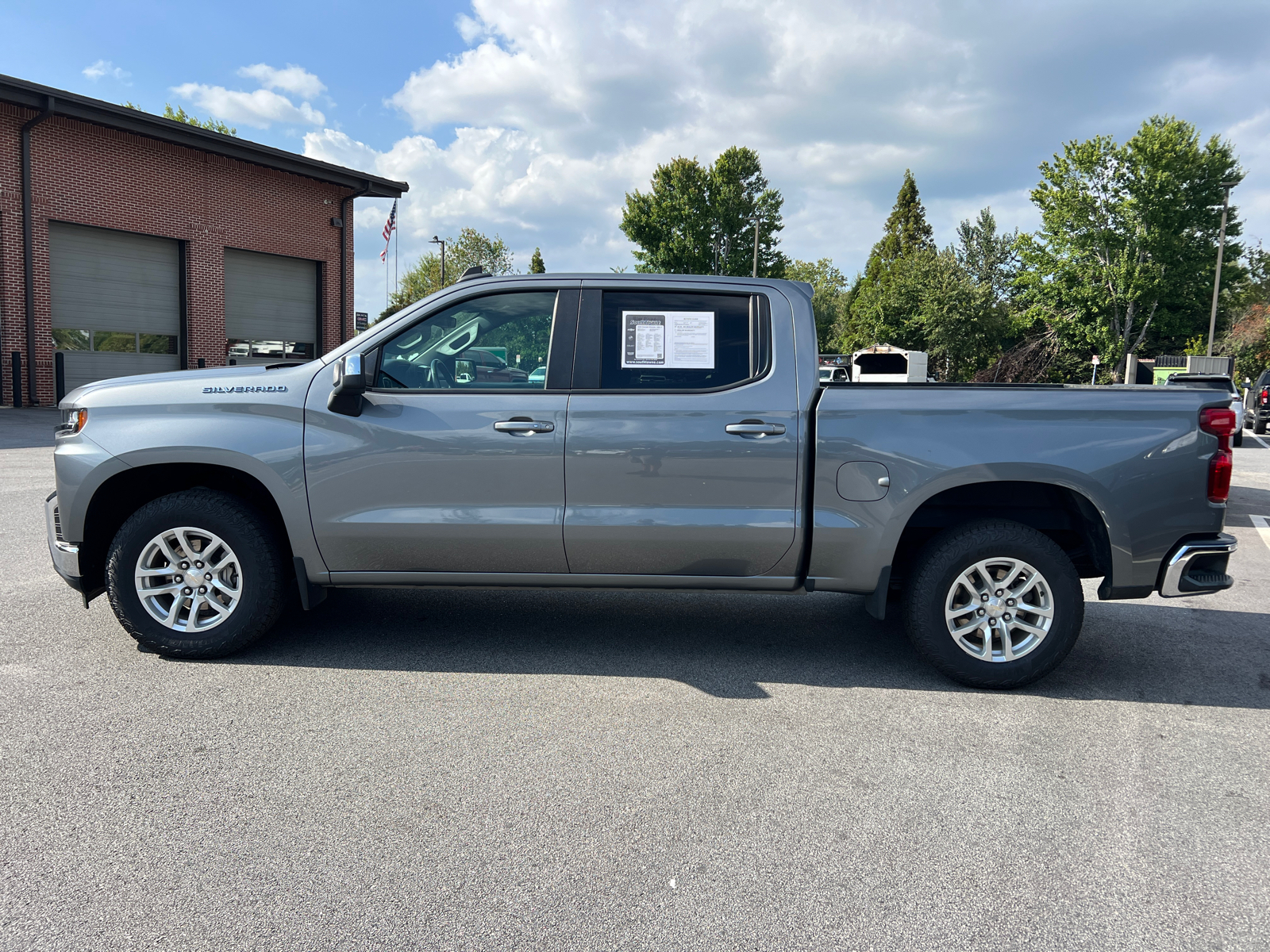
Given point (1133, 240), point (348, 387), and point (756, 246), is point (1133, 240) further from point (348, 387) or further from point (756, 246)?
point (348, 387)

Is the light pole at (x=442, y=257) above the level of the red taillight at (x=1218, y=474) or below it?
above

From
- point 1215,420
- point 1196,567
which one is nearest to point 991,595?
point 1196,567

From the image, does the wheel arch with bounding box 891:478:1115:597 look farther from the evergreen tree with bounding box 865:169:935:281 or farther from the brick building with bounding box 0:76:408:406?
the evergreen tree with bounding box 865:169:935:281

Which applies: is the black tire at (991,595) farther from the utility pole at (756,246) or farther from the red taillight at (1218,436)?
the utility pole at (756,246)

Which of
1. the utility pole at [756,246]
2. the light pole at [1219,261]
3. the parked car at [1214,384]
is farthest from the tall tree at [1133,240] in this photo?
the parked car at [1214,384]

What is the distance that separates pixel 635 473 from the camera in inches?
172

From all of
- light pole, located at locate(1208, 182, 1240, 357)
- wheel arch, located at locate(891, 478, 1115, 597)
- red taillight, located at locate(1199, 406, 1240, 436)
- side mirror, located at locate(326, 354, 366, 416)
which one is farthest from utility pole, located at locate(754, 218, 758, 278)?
side mirror, located at locate(326, 354, 366, 416)

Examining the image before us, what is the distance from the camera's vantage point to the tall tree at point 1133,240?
43844 millimetres

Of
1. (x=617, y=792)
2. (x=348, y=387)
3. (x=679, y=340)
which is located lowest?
(x=617, y=792)

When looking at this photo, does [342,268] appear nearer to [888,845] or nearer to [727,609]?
[727,609]

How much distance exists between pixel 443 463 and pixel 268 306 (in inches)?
972

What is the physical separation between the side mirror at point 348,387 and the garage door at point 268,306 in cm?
2161

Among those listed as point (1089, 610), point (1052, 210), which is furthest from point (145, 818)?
point (1052, 210)

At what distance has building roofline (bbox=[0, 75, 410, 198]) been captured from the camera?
1981 centimetres
